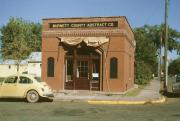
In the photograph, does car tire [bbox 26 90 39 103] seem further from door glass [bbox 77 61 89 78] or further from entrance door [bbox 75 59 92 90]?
door glass [bbox 77 61 89 78]

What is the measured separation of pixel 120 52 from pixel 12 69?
148ft

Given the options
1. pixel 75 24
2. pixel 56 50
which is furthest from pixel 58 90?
pixel 75 24

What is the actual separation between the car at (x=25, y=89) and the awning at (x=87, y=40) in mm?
7236

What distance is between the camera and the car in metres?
21.0

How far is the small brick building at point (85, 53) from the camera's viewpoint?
27781 millimetres

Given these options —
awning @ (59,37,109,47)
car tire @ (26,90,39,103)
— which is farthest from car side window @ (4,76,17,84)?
awning @ (59,37,109,47)

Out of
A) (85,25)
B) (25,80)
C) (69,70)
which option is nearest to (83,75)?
(69,70)

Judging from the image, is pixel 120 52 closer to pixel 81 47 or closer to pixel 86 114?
pixel 81 47

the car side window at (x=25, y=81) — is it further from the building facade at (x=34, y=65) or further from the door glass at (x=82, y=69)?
the building facade at (x=34, y=65)

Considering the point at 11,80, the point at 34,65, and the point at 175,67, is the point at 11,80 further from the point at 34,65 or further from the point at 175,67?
the point at 175,67

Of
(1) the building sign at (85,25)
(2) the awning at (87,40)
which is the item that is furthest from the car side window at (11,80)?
(1) the building sign at (85,25)

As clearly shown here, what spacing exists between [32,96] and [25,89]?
0.56 m

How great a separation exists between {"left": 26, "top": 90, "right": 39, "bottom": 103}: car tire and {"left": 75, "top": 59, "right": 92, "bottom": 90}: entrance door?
7.47 metres

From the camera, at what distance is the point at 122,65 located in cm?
2775
